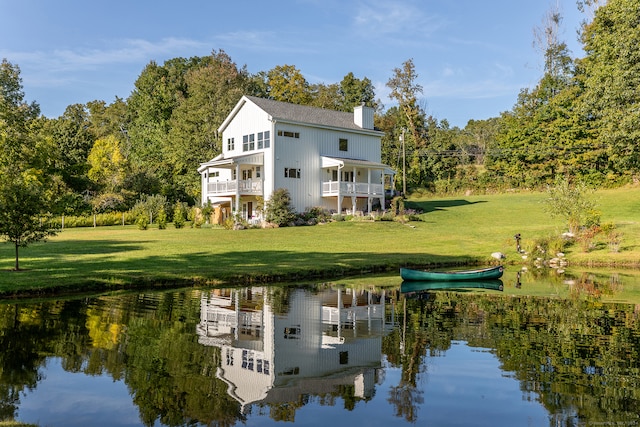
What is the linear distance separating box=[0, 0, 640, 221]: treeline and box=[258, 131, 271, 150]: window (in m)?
16.5

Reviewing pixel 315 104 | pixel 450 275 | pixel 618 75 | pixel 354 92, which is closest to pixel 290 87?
pixel 315 104

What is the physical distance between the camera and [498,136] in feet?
230

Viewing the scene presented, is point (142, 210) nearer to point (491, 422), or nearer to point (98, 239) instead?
point (98, 239)

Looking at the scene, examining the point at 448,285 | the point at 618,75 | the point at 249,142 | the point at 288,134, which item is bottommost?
the point at 448,285

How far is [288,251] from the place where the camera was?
29.7m

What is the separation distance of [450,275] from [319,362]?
42.4 feet

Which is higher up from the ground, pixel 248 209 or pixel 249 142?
pixel 249 142

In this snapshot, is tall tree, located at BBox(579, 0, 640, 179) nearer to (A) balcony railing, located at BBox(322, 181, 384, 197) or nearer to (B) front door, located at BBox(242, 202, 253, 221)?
(A) balcony railing, located at BBox(322, 181, 384, 197)

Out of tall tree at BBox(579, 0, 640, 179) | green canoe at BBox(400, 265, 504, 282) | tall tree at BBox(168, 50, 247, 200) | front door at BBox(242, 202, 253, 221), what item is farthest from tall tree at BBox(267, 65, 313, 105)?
green canoe at BBox(400, 265, 504, 282)

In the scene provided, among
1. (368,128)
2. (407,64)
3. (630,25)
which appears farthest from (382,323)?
(407,64)

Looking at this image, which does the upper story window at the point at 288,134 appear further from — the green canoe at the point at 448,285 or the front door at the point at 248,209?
the green canoe at the point at 448,285

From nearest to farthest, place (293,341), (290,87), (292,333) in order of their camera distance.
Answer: (293,341) → (292,333) → (290,87)

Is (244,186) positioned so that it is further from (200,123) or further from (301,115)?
(200,123)

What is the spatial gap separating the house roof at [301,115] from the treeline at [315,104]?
8904 millimetres
